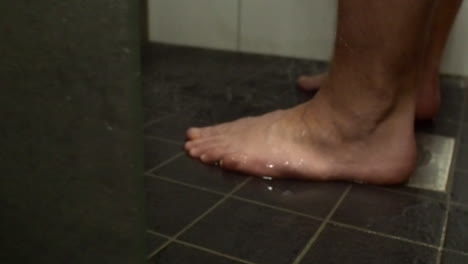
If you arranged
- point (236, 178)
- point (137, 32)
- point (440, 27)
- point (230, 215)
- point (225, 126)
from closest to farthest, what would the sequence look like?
point (137, 32) < point (230, 215) < point (236, 178) < point (225, 126) < point (440, 27)

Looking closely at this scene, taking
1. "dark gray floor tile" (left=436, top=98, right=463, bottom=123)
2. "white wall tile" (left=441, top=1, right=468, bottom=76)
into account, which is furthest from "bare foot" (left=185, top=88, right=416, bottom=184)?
"white wall tile" (left=441, top=1, right=468, bottom=76)

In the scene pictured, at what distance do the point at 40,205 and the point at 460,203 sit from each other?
548 millimetres

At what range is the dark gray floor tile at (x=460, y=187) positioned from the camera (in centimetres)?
76

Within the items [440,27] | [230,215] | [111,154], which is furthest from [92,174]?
[440,27]

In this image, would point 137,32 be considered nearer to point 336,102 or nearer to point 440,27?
point 336,102

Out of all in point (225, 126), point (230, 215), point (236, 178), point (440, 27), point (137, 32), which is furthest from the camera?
point (440, 27)

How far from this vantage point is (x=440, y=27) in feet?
3.61

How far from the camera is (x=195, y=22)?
1661 millimetres

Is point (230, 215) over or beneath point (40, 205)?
beneath

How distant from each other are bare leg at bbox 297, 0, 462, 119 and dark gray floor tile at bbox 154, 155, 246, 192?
0.34 m

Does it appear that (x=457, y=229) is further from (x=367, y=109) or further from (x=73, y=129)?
(x=73, y=129)

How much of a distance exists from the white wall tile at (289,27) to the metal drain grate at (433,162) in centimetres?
60

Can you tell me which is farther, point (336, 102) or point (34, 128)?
point (336, 102)

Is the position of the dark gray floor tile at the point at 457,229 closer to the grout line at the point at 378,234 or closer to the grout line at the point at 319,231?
the grout line at the point at 378,234
